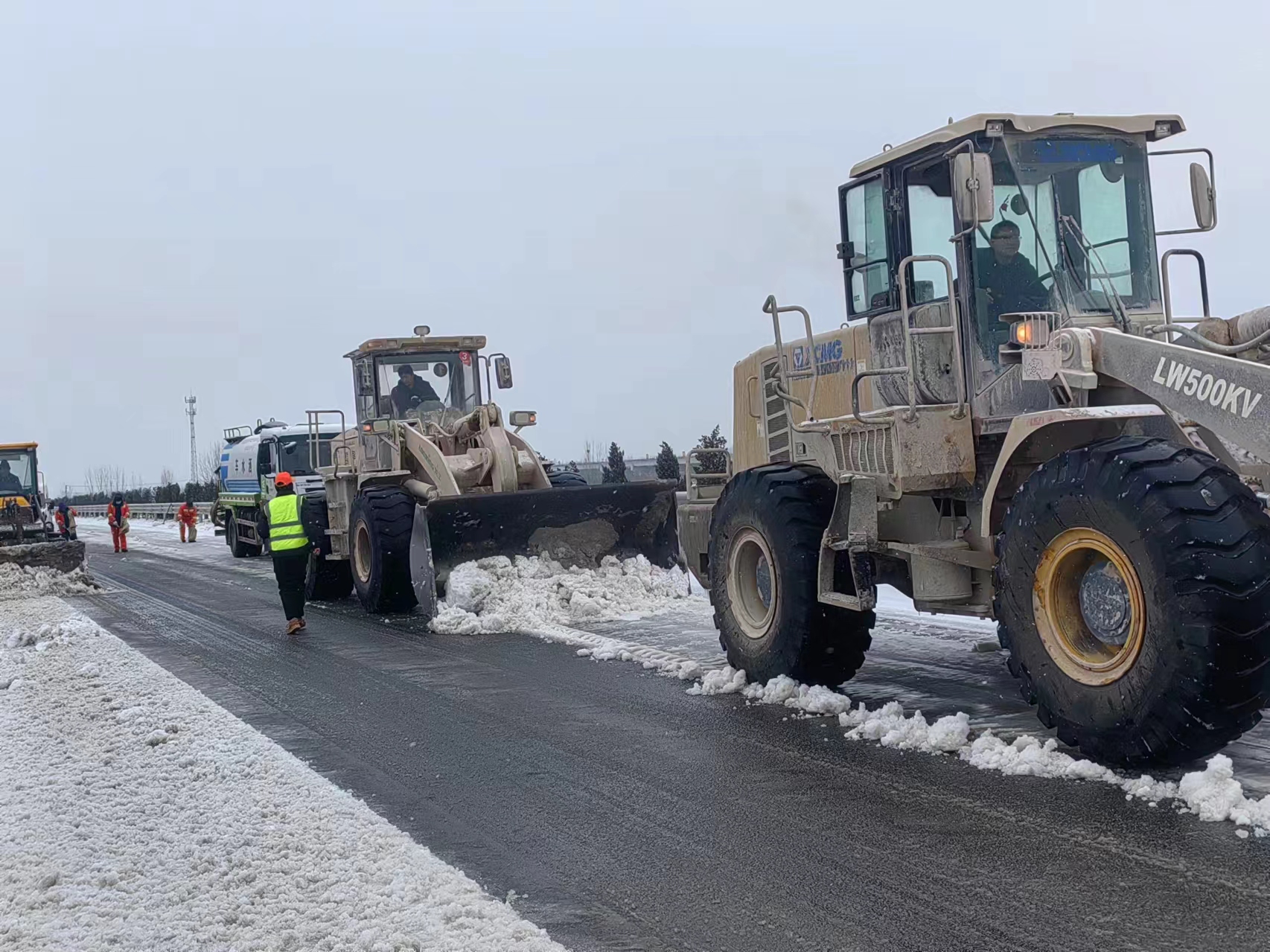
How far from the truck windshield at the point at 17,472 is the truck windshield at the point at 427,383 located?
10288 millimetres

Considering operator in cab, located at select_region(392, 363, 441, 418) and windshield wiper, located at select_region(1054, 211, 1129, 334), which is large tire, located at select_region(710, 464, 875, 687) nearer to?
windshield wiper, located at select_region(1054, 211, 1129, 334)

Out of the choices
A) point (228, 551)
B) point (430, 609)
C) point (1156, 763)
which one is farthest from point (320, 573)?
point (228, 551)

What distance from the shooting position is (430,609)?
12812 mm

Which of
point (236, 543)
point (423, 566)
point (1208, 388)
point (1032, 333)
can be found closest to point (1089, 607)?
point (1208, 388)

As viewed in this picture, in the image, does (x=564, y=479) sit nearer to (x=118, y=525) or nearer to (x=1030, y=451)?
(x=1030, y=451)

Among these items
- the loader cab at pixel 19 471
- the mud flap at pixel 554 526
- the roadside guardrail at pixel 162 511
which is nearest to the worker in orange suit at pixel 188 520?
the loader cab at pixel 19 471

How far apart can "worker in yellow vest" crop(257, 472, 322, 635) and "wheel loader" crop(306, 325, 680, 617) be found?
3.51 feet

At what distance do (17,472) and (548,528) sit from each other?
46.4 ft

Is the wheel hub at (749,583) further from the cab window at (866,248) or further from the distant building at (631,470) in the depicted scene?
the distant building at (631,470)

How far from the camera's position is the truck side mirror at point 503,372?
51.9ft

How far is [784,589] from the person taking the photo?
7.75 m

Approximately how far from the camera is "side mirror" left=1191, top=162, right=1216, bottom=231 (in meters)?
6.76

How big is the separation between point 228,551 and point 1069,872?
91.4 feet

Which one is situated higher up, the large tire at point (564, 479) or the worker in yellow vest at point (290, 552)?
the large tire at point (564, 479)
